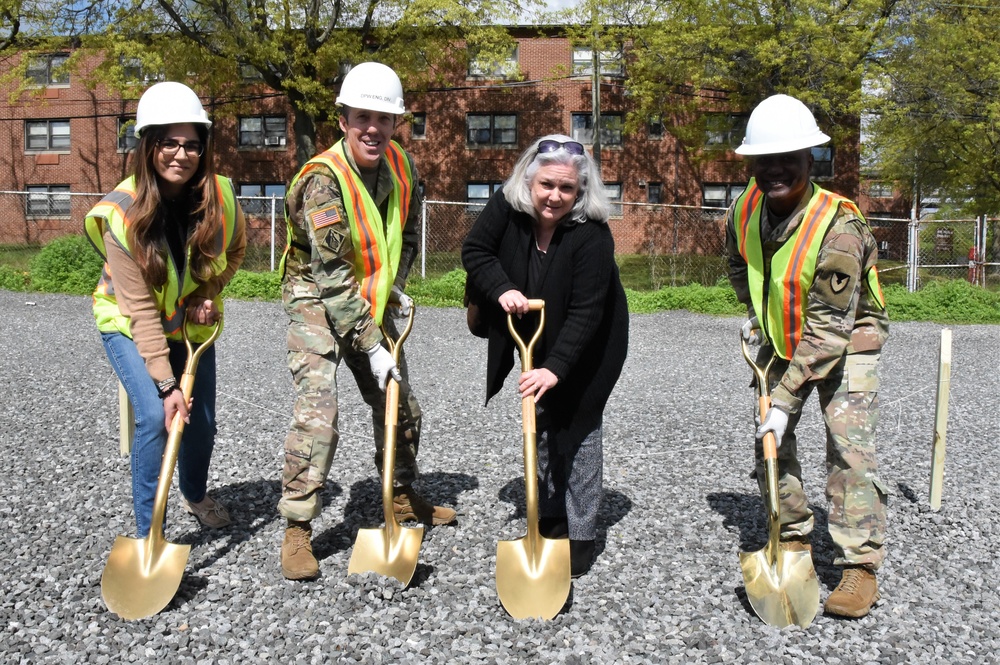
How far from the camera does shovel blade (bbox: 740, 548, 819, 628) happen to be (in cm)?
345

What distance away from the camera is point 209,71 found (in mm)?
25172

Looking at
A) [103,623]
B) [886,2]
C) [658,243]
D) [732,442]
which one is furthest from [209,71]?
[103,623]

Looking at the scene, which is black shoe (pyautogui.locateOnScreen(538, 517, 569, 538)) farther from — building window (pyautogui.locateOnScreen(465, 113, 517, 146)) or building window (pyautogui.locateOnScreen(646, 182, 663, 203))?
building window (pyautogui.locateOnScreen(646, 182, 663, 203))

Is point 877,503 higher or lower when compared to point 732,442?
higher

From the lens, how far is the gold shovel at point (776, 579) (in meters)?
3.45

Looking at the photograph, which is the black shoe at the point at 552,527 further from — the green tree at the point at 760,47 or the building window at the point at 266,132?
the building window at the point at 266,132

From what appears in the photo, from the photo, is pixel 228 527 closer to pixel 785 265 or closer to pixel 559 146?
pixel 559 146

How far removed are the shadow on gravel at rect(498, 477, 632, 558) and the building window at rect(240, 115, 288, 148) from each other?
32980 millimetres

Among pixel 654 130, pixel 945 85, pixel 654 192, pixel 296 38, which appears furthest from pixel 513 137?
pixel 945 85

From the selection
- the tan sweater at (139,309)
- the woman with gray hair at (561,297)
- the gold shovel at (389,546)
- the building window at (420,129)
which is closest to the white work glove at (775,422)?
the woman with gray hair at (561,297)

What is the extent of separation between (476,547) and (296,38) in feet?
74.0

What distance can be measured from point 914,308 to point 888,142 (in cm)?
1230

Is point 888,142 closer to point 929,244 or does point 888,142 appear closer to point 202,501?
point 929,244

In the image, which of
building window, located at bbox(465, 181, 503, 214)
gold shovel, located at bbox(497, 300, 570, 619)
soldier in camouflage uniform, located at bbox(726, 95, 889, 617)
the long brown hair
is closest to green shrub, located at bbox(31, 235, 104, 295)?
the long brown hair
